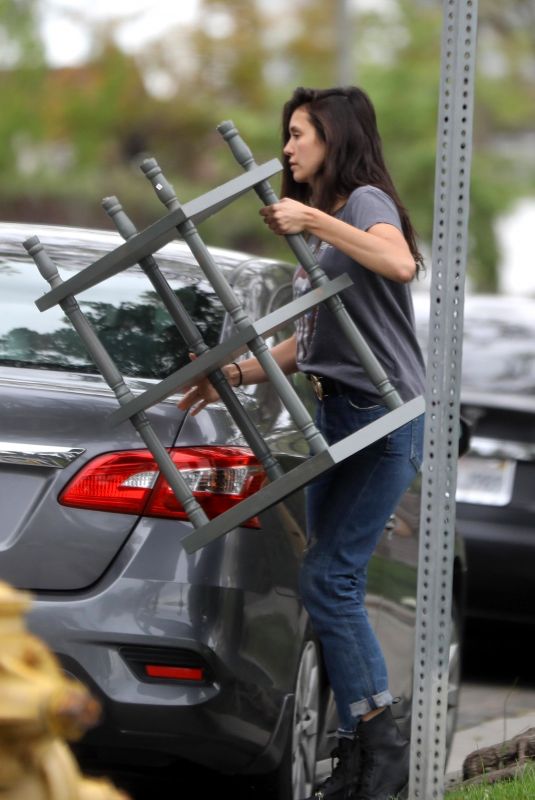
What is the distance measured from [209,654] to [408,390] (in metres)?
0.85

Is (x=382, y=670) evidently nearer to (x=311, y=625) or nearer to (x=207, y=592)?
(x=311, y=625)

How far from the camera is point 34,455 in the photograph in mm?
3904

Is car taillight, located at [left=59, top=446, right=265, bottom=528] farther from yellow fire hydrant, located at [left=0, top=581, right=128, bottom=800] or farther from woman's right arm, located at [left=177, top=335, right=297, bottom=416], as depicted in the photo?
yellow fire hydrant, located at [left=0, top=581, right=128, bottom=800]

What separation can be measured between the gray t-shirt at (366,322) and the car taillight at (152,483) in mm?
382

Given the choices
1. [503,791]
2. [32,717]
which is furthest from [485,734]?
[32,717]

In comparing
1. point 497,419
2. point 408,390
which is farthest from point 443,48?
point 497,419

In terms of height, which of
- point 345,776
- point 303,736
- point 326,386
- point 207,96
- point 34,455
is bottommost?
point 345,776

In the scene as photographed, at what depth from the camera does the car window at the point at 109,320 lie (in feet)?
14.5

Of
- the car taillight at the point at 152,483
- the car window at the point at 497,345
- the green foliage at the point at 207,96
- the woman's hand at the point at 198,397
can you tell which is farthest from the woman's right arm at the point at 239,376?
the green foliage at the point at 207,96

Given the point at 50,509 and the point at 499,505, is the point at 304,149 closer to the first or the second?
the point at 50,509

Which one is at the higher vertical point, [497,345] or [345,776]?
[497,345]

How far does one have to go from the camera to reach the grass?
13.9ft

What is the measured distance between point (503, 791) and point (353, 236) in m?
1.51

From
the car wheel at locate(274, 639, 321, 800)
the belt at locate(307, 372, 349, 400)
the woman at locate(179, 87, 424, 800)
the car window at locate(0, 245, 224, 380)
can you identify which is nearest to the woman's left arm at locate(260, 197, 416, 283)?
the woman at locate(179, 87, 424, 800)
